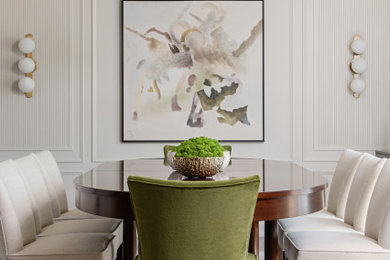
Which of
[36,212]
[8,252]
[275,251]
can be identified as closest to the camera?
[8,252]

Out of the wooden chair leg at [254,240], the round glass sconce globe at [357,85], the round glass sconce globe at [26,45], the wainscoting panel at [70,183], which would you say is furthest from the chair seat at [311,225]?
the round glass sconce globe at [26,45]

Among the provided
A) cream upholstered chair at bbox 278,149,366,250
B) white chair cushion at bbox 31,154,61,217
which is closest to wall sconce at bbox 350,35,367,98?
cream upholstered chair at bbox 278,149,366,250

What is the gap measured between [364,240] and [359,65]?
2.23m

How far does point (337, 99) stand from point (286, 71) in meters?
0.53

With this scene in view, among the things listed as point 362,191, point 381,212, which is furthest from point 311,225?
point 381,212

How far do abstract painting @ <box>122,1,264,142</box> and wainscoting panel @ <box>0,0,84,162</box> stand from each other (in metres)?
0.46

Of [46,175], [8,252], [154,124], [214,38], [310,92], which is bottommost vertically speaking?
[8,252]

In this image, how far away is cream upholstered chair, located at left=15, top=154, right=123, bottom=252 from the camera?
7.30 feet

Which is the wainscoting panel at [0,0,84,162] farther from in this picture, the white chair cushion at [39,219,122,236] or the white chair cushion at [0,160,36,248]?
the white chair cushion at [0,160,36,248]

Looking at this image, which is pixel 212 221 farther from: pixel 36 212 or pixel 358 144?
pixel 358 144

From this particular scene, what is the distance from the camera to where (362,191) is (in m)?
2.20

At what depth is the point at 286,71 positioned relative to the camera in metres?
3.90

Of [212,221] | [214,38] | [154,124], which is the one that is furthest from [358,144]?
[212,221]

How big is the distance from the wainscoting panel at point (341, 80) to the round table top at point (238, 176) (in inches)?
51.3
